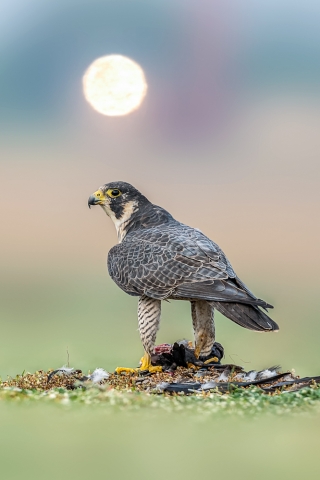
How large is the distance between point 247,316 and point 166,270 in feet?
3.74

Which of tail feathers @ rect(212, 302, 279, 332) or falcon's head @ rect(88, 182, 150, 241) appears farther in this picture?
falcon's head @ rect(88, 182, 150, 241)

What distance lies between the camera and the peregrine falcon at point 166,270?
8.05 m

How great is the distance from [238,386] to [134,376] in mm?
1551

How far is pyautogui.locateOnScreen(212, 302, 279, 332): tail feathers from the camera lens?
793 centimetres

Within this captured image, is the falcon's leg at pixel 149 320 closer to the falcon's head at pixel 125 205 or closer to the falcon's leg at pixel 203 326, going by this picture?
the falcon's leg at pixel 203 326

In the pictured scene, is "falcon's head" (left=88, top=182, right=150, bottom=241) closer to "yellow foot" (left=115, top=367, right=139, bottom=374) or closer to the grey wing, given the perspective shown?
the grey wing

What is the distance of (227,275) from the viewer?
27.2ft

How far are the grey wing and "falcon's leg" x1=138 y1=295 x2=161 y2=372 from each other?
7.5 inches

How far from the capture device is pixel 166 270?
27.3 ft

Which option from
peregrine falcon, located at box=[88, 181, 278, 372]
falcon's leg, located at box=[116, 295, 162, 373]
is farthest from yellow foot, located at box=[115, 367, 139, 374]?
falcon's leg, located at box=[116, 295, 162, 373]

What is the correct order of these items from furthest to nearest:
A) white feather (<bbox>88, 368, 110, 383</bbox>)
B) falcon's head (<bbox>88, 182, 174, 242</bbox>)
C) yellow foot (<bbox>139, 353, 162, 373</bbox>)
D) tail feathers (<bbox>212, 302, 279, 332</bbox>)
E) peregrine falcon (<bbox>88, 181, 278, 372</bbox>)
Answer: falcon's head (<bbox>88, 182, 174, 242</bbox>) → yellow foot (<bbox>139, 353, 162, 373</bbox>) → white feather (<bbox>88, 368, 110, 383</bbox>) → peregrine falcon (<bbox>88, 181, 278, 372</bbox>) → tail feathers (<bbox>212, 302, 279, 332</bbox>)

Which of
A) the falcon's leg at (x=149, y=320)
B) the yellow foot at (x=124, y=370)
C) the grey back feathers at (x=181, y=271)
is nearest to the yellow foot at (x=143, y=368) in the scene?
the yellow foot at (x=124, y=370)

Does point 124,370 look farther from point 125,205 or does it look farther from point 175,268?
point 125,205

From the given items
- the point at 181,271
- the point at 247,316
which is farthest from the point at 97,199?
the point at 247,316
